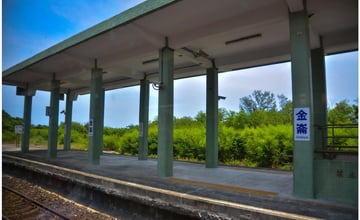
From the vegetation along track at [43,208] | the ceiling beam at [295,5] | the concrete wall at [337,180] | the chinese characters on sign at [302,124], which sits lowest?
the vegetation along track at [43,208]

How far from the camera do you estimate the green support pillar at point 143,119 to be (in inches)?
432

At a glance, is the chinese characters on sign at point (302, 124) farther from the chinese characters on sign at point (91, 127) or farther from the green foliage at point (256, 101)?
the green foliage at point (256, 101)

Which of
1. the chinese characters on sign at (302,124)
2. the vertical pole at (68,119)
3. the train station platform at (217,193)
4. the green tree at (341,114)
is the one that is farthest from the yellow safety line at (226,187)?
the vertical pole at (68,119)

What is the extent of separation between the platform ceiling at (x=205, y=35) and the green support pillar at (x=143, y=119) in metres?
1.31

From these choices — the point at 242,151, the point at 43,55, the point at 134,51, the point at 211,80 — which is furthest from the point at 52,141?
the point at 242,151

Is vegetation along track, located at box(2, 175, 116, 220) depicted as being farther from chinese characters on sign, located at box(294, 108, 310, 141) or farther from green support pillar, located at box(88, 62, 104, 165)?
chinese characters on sign, located at box(294, 108, 310, 141)

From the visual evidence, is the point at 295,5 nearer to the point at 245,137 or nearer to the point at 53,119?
the point at 245,137

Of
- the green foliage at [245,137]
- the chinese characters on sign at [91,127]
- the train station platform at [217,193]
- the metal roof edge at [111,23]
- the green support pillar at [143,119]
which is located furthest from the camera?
the green support pillar at [143,119]

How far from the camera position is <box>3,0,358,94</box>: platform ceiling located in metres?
5.36

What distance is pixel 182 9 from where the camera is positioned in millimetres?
5566

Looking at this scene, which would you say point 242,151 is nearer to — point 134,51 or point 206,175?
point 206,175

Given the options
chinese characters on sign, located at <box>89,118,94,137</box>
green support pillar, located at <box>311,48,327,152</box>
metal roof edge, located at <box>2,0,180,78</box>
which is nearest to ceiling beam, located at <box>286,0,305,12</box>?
metal roof edge, located at <box>2,0,180,78</box>

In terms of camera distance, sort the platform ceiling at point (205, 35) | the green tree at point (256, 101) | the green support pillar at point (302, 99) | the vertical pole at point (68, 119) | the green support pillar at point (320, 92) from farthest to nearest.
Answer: the green tree at point (256, 101) < the vertical pole at point (68, 119) < the green support pillar at point (320, 92) < the platform ceiling at point (205, 35) < the green support pillar at point (302, 99)

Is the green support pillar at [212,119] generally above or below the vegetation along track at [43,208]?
above
